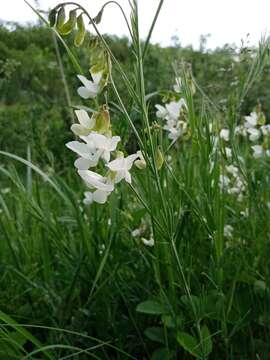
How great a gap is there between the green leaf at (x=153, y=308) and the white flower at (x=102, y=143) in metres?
0.37

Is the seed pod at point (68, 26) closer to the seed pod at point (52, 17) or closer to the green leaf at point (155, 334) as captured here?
the seed pod at point (52, 17)

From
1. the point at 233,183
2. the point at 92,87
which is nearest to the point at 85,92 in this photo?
the point at 92,87

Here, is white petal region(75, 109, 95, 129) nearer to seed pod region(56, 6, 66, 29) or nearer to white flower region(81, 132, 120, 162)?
white flower region(81, 132, 120, 162)

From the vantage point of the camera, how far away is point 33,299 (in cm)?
146

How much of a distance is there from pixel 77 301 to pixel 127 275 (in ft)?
0.48

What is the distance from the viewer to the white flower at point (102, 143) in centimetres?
96

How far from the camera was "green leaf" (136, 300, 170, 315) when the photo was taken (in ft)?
3.90

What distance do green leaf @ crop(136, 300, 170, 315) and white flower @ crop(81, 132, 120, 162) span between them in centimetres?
37

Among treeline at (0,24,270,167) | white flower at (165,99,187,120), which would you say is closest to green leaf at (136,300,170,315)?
white flower at (165,99,187,120)

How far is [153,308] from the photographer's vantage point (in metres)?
1.20

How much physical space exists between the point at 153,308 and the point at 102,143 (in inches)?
16.0

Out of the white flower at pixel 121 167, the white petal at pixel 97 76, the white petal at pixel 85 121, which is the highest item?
the white petal at pixel 97 76

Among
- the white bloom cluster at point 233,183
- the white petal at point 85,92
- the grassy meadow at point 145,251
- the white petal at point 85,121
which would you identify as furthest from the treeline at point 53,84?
the white petal at point 85,121

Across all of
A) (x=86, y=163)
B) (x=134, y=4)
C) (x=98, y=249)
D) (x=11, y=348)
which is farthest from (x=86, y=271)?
(x=134, y=4)
